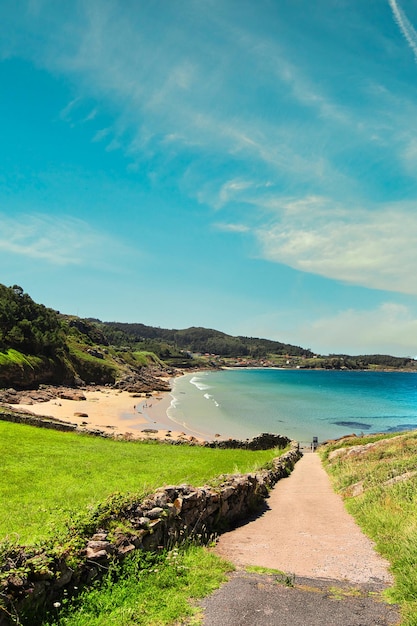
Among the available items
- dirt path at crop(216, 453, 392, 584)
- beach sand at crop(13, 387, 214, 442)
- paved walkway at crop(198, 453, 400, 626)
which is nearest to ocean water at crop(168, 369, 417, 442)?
beach sand at crop(13, 387, 214, 442)

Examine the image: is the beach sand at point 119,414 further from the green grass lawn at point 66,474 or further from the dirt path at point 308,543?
the dirt path at point 308,543

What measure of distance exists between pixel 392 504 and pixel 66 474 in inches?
545

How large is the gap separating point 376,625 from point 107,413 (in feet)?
212

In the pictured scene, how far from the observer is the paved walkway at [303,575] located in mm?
7078

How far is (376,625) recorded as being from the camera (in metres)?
6.71

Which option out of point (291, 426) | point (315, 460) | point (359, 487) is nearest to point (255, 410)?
point (291, 426)

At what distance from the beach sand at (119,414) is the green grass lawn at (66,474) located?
12.0 metres

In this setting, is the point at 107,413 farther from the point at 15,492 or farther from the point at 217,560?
the point at 217,560

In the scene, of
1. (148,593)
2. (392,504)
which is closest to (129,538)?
(148,593)

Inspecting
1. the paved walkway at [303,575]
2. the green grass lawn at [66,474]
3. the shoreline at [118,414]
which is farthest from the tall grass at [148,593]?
the shoreline at [118,414]

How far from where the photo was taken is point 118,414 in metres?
66.8

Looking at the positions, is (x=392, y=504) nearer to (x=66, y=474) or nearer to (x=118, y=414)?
(x=66, y=474)

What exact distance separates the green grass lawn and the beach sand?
12.0 metres

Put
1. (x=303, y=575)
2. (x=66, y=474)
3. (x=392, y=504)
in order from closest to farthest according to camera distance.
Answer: (x=303, y=575)
(x=392, y=504)
(x=66, y=474)
